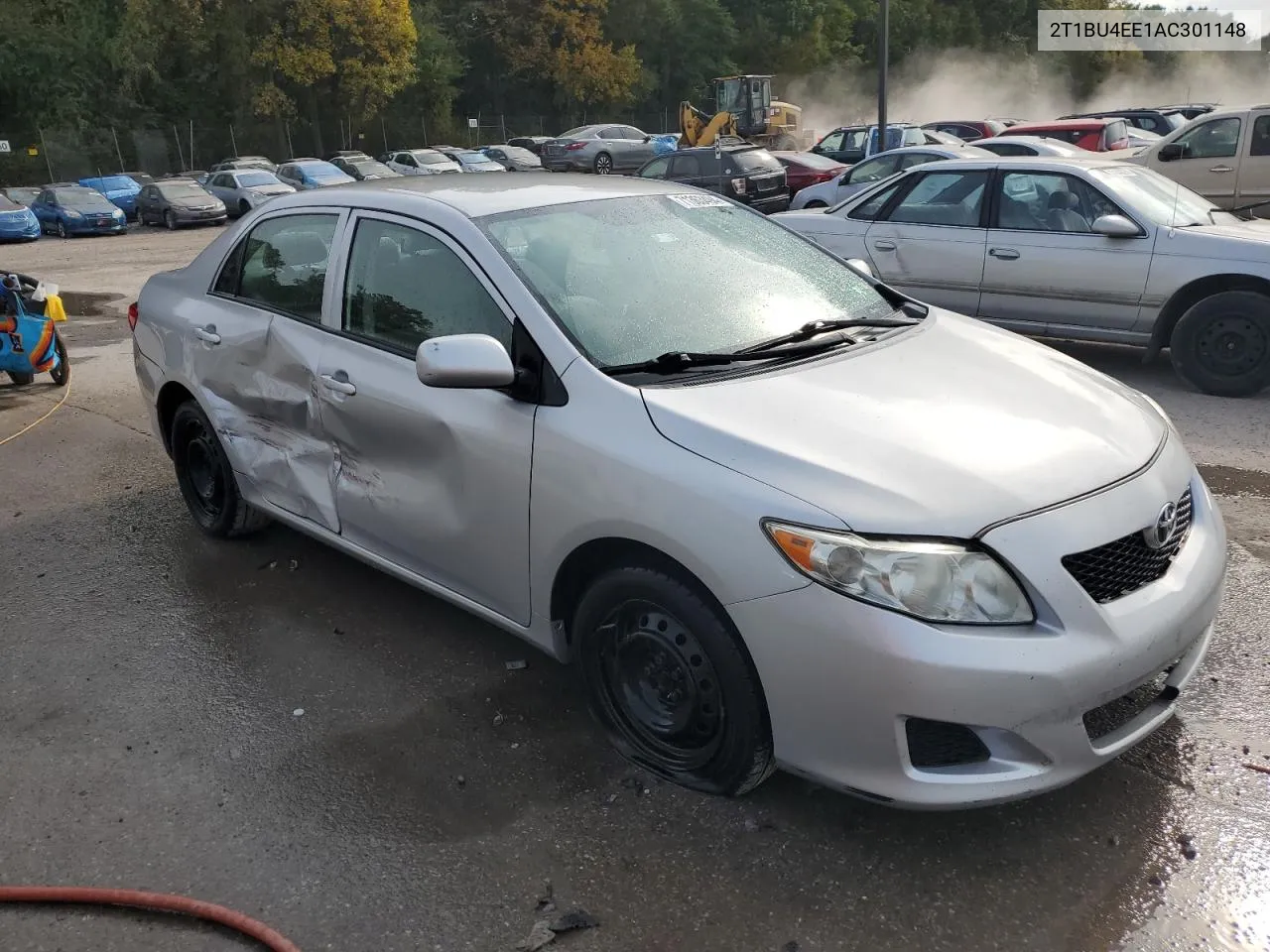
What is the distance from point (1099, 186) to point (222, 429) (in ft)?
Answer: 19.3

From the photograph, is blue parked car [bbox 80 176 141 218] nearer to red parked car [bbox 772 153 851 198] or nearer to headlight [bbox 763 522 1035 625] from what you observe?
red parked car [bbox 772 153 851 198]

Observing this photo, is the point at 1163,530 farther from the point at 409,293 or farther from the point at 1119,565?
the point at 409,293

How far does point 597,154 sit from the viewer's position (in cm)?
3656

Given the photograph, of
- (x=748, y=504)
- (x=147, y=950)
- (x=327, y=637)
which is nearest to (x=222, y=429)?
(x=327, y=637)

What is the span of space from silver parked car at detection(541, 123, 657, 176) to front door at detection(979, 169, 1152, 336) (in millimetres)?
29446

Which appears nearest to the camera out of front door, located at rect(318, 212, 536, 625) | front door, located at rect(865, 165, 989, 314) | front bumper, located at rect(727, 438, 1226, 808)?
front bumper, located at rect(727, 438, 1226, 808)

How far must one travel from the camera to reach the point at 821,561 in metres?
2.53

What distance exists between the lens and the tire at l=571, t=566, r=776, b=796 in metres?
2.74

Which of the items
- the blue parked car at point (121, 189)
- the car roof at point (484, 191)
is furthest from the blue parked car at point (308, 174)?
the car roof at point (484, 191)

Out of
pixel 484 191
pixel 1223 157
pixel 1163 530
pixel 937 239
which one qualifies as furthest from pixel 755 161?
pixel 1163 530

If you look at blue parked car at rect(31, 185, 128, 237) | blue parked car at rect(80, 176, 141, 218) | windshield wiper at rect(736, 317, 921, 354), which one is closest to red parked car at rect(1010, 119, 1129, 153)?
windshield wiper at rect(736, 317, 921, 354)

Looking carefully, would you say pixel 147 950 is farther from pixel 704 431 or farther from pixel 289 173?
pixel 289 173

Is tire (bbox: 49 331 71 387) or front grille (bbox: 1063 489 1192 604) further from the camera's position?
tire (bbox: 49 331 71 387)

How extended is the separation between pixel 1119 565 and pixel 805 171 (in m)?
19.1
